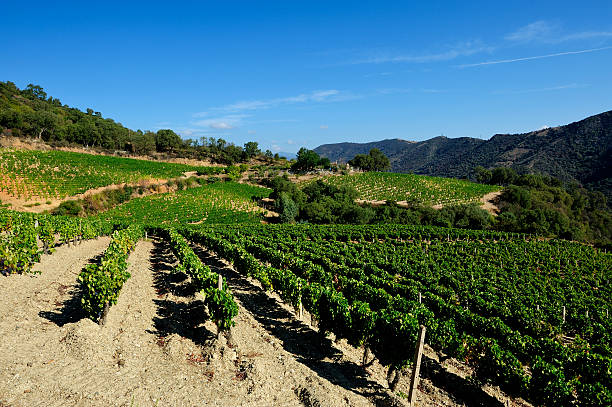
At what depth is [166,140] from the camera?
12262 centimetres

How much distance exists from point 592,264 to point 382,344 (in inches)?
1716

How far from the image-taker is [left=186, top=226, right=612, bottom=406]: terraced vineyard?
9828 millimetres

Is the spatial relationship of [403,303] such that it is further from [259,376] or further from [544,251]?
[544,251]

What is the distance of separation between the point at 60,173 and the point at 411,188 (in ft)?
303

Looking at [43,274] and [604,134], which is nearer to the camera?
[43,274]

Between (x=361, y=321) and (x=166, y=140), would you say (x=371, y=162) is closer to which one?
(x=166, y=140)

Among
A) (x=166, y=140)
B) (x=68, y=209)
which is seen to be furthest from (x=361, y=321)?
(x=166, y=140)

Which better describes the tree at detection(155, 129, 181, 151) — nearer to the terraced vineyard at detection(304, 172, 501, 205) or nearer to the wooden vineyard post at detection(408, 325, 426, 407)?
the terraced vineyard at detection(304, 172, 501, 205)

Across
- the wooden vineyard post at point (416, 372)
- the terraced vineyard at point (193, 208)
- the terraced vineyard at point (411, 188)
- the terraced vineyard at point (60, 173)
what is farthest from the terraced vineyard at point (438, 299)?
the terraced vineyard at point (411, 188)

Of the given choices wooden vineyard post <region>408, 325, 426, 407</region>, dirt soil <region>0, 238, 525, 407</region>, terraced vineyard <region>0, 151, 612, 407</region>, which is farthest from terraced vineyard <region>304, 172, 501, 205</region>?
wooden vineyard post <region>408, 325, 426, 407</region>

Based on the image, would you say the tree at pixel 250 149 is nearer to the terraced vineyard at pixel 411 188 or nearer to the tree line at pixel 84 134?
the tree line at pixel 84 134

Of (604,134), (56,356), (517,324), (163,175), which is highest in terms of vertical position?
(604,134)

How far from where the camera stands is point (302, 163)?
115312mm

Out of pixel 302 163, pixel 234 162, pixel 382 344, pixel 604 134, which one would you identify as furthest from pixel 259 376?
pixel 604 134
